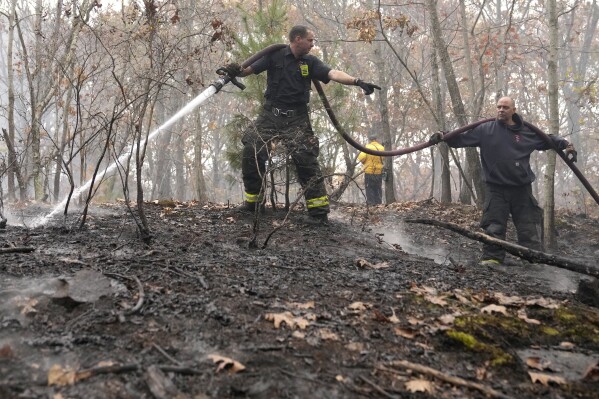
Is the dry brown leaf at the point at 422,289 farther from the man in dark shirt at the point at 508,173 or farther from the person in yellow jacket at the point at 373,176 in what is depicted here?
the person in yellow jacket at the point at 373,176

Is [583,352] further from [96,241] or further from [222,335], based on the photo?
[96,241]

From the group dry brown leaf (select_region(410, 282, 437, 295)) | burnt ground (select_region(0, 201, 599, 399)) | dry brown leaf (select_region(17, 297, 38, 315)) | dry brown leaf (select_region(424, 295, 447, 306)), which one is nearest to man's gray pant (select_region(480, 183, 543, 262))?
burnt ground (select_region(0, 201, 599, 399))

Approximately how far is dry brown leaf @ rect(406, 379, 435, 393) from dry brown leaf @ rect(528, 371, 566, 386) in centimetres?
60

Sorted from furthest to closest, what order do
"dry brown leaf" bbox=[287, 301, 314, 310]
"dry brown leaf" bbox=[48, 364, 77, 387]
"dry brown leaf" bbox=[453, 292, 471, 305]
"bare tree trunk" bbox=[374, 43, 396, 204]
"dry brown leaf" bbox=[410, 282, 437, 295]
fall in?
"bare tree trunk" bbox=[374, 43, 396, 204]
"dry brown leaf" bbox=[410, 282, 437, 295]
"dry brown leaf" bbox=[453, 292, 471, 305]
"dry brown leaf" bbox=[287, 301, 314, 310]
"dry brown leaf" bbox=[48, 364, 77, 387]

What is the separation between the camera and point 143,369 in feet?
7.65

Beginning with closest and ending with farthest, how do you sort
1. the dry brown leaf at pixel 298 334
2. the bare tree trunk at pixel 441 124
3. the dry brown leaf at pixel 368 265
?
1. the dry brown leaf at pixel 298 334
2. the dry brown leaf at pixel 368 265
3. the bare tree trunk at pixel 441 124

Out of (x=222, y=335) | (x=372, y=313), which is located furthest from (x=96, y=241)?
(x=372, y=313)

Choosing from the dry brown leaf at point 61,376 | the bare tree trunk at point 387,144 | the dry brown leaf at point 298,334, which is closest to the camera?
the dry brown leaf at point 61,376

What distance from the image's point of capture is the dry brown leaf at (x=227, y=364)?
2.38m

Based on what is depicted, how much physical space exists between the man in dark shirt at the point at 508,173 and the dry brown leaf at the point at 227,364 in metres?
4.64

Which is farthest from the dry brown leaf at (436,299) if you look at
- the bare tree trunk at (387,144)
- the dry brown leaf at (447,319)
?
the bare tree trunk at (387,144)

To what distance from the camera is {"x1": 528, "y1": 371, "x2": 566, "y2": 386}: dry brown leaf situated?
2.49 meters

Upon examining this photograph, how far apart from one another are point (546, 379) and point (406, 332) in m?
0.80

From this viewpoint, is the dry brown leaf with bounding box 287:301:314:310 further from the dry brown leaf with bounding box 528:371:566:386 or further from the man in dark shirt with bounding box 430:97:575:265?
the man in dark shirt with bounding box 430:97:575:265
